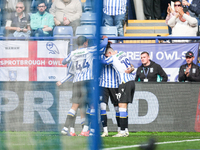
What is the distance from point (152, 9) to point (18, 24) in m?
11.0

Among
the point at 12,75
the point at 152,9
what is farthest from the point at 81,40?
the point at 152,9

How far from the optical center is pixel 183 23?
31.6ft

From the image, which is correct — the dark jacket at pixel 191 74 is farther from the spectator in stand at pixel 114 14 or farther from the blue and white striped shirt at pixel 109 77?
the spectator in stand at pixel 114 14

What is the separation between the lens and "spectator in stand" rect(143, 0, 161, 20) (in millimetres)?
12969

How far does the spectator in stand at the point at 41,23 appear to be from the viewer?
2685 mm

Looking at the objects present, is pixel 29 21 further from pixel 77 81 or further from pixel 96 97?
pixel 96 97

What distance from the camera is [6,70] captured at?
9.36 feet

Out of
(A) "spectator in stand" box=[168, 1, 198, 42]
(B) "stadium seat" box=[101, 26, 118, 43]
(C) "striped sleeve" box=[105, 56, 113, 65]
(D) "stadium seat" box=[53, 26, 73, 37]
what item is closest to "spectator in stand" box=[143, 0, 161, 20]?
(A) "spectator in stand" box=[168, 1, 198, 42]

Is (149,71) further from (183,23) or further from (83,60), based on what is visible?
(83,60)

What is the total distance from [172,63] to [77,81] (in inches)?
219

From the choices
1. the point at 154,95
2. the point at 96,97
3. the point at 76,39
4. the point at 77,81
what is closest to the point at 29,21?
the point at 76,39

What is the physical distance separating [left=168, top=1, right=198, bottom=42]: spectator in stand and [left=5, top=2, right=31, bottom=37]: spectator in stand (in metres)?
7.27

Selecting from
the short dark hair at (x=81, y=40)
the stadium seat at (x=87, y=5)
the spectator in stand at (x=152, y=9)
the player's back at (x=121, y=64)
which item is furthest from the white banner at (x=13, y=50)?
the spectator in stand at (x=152, y=9)

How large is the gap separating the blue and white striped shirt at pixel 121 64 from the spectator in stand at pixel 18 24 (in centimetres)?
381
